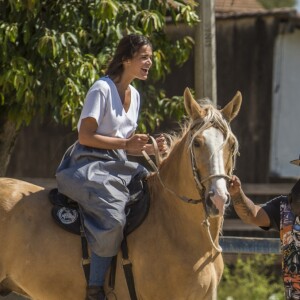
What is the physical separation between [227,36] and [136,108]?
6.44 meters

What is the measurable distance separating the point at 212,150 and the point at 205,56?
2.56 m

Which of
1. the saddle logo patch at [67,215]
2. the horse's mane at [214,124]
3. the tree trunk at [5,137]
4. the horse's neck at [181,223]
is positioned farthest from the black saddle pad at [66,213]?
the tree trunk at [5,137]

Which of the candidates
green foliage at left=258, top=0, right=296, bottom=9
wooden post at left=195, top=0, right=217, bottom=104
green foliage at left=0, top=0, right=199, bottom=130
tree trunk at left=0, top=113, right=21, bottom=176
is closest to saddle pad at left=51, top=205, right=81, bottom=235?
green foliage at left=0, top=0, right=199, bottom=130

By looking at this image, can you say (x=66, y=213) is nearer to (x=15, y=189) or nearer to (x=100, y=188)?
(x=100, y=188)

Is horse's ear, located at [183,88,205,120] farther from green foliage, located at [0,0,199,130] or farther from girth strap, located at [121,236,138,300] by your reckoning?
green foliage, located at [0,0,199,130]

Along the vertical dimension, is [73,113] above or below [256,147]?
above

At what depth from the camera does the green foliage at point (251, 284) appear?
31.9 ft

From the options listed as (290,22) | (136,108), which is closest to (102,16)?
(136,108)

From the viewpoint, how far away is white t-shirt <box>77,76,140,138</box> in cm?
561

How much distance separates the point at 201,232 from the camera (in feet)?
18.1

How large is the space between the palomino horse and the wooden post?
1.81m

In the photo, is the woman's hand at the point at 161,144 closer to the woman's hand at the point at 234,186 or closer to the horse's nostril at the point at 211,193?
A: the woman's hand at the point at 234,186

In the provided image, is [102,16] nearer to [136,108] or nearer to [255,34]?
[136,108]

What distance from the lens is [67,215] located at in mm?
5785
